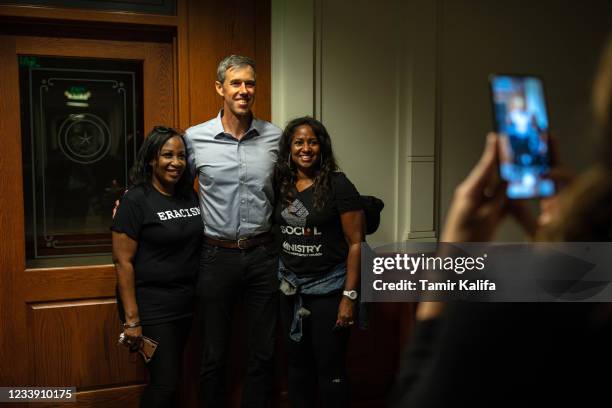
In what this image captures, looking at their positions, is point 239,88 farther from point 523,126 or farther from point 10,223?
point 523,126

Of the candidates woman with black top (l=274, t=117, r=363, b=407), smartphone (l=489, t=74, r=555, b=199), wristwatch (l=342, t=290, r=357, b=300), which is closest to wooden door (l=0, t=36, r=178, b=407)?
woman with black top (l=274, t=117, r=363, b=407)

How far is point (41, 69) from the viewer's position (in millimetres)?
2471

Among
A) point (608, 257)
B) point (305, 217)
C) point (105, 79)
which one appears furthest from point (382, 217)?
point (608, 257)

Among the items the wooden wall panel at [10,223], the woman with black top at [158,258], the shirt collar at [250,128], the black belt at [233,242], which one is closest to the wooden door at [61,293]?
the wooden wall panel at [10,223]

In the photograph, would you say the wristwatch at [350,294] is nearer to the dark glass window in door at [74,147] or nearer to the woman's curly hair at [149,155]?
the woman's curly hair at [149,155]

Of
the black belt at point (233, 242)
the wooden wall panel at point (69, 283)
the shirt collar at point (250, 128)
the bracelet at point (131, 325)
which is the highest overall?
the shirt collar at point (250, 128)

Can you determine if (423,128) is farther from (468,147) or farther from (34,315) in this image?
(34,315)

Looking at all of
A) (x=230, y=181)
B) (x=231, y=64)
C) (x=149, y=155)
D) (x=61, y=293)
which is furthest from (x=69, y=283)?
(x=231, y=64)

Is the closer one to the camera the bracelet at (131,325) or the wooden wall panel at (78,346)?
the bracelet at (131,325)

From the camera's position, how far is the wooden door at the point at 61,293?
2443 mm

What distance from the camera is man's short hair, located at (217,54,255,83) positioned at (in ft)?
7.83

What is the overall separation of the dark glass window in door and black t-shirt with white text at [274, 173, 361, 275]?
2.82 feet

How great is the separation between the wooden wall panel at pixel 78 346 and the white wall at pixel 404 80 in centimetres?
121

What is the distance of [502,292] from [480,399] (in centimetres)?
10
